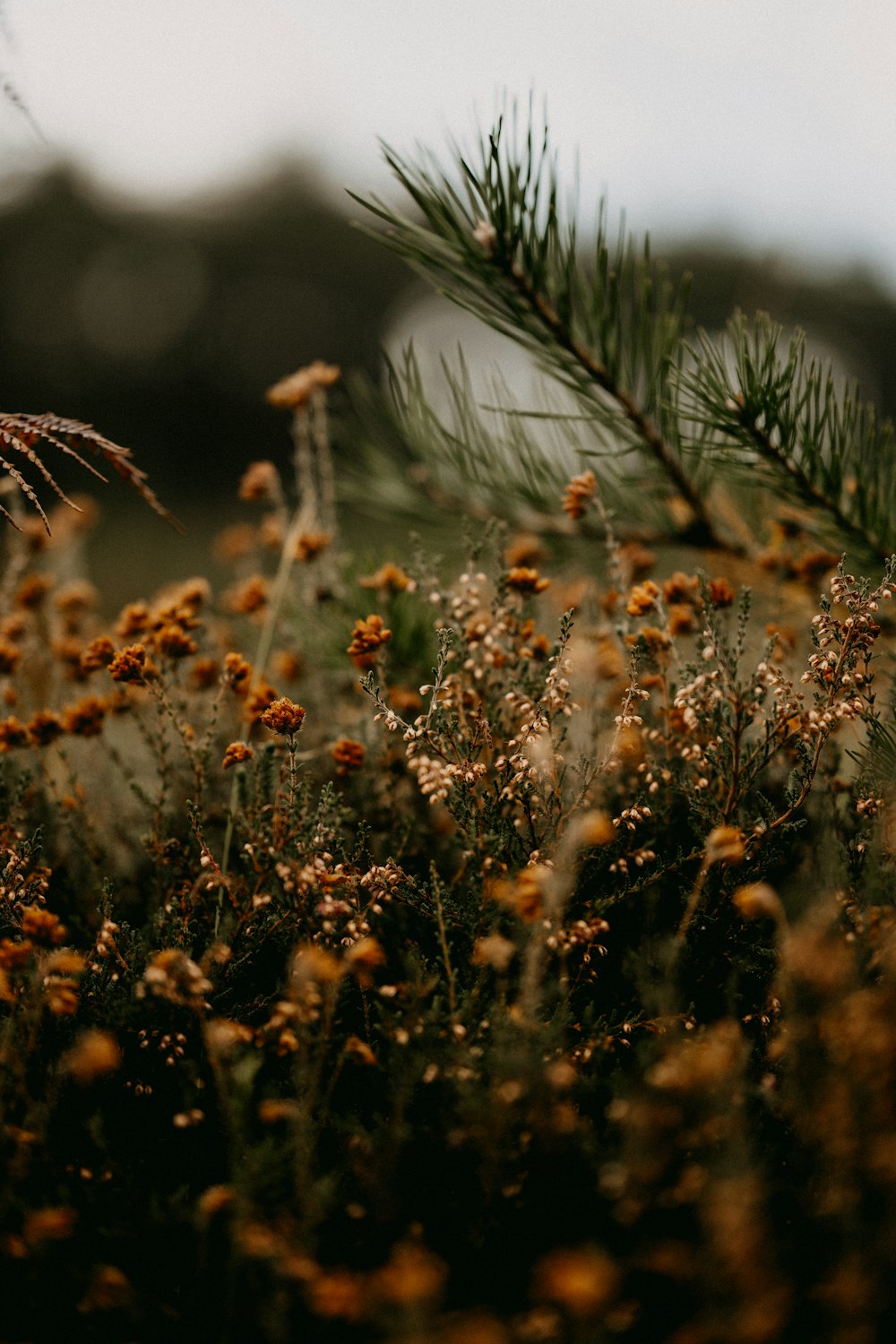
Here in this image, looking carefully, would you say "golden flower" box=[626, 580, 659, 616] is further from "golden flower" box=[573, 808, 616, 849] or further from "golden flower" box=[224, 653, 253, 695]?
"golden flower" box=[224, 653, 253, 695]

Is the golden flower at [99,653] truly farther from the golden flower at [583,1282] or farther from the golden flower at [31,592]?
the golden flower at [583,1282]

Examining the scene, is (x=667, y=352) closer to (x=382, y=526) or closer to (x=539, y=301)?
→ (x=539, y=301)

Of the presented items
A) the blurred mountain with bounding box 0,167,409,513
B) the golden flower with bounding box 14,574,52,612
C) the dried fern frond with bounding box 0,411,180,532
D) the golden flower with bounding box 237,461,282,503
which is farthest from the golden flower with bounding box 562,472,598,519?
the blurred mountain with bounding box 0,167,409,513

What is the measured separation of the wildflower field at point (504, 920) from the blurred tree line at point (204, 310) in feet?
33.2

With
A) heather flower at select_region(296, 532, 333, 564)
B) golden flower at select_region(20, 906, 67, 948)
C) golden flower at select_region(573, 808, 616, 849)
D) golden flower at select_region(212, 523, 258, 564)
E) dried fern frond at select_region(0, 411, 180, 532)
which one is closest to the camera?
golden flower at select_region(573, 808, 616, 849)

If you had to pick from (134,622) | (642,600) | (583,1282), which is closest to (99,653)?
(134,622)

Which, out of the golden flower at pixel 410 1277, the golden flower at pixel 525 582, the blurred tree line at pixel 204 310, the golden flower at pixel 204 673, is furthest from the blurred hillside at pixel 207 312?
the golden flower at pixel 410 1277

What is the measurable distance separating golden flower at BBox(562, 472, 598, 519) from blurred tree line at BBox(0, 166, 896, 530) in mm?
10366

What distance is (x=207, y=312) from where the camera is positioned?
510 inches

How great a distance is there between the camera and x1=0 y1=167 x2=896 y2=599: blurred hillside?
11.9 metres

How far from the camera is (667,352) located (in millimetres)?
1482


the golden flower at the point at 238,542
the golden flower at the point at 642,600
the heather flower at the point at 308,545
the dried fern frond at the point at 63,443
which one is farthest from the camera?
the golden flower at the point at 238,542

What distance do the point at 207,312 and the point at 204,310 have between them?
5cm

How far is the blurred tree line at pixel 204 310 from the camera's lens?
11945 mm
